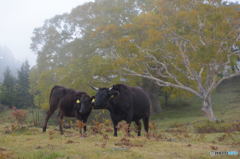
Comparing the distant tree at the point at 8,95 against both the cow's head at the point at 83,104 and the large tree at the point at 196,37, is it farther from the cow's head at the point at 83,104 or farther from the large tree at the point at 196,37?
the cow's head at the point at 83,104

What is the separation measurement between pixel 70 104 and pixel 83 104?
2.24ft

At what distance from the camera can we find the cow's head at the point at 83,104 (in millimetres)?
11763

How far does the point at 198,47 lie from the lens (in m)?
21.8

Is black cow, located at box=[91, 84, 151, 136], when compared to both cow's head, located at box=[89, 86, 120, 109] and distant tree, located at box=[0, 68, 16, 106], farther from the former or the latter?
distant tree, located at box=[0, 68, 16, 106]

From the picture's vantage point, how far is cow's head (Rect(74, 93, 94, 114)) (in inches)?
463

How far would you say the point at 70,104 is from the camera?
1222 centimetres

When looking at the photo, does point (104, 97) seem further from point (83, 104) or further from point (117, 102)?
point (83, 104)

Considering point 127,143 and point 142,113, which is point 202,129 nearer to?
point 142,113

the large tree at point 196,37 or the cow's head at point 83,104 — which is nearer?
the cow's head at point 83,104

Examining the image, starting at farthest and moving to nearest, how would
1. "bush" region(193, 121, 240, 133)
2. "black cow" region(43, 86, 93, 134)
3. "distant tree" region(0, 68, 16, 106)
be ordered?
"distant tree" region(0, 68, 16, 106), "bush" region(193, 121, 240, 133), "black cow" region(43, 86, 93, 134)

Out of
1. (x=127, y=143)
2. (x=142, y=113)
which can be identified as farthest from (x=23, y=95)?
(x=127, y=143)

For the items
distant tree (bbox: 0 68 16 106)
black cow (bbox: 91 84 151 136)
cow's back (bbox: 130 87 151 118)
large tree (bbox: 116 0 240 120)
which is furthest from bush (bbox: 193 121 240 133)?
distant tree (bbox: 0 68 16 106)

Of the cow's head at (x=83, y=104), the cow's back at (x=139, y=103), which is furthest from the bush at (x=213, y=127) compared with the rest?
the cow's head at (x=83, y=104)

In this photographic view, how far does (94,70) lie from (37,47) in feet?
45.7
